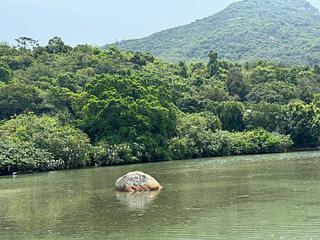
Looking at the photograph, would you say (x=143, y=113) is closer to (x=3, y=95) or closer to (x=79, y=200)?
(x=3, y=95)

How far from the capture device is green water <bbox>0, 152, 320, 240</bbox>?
18672 millimetres

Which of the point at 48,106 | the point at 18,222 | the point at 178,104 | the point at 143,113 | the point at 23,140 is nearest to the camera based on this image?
the point at 18,222

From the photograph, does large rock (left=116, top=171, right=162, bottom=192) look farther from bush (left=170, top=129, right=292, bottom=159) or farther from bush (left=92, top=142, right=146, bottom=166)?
bush (left=170, top=129, right=292, bottom=159)

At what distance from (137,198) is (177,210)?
17.9 feet

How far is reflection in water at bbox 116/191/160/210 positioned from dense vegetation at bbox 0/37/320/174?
25593 mm

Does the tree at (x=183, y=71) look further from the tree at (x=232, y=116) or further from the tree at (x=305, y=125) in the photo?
the tree at (x=305, y=125)

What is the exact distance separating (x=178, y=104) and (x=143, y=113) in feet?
66.6

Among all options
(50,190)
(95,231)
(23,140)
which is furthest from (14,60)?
(95,231)

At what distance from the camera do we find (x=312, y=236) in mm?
16734

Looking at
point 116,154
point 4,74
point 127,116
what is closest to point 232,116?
point 127,116

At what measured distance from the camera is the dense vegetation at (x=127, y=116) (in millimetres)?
59156

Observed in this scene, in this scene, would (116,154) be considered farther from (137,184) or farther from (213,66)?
(213,66)

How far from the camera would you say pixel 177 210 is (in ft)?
76.4

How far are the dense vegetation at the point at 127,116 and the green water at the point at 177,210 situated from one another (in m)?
22.8
